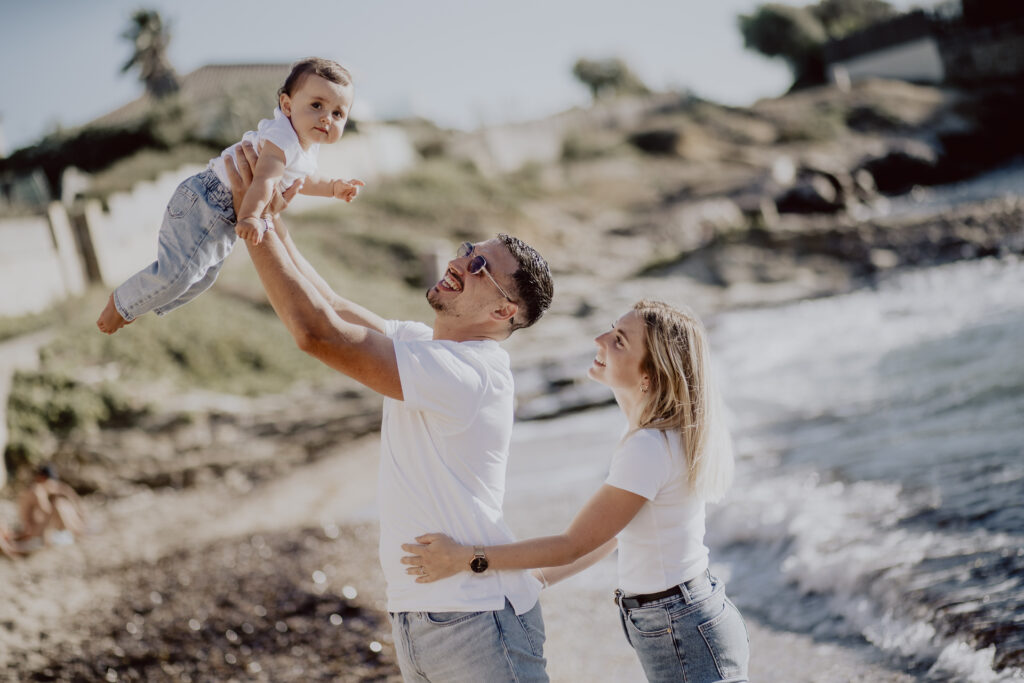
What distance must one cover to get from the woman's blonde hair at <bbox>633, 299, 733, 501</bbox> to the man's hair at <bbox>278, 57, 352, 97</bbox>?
4.22 feet

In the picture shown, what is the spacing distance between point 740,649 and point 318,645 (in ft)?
12.7

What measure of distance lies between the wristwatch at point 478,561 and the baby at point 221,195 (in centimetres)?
115

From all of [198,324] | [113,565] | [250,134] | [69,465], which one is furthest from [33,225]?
[250,134]

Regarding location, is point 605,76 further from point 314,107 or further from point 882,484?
point 314,107

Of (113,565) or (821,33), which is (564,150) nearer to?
(821,33)

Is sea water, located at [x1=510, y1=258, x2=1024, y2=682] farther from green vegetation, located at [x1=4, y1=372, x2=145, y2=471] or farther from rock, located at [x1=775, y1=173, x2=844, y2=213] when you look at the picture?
rock, located at [x1=775, y1=173, x2=844, y2=213]

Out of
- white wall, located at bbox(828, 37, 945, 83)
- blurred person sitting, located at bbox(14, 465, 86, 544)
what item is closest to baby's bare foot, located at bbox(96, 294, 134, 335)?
blurred person sitting, located at bbox(14, 465, 86, 544)

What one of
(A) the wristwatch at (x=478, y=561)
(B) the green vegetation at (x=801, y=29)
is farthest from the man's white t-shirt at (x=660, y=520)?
(B) the green vegetation at (x=801, y=29)

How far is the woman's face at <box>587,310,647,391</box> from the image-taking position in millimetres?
2701

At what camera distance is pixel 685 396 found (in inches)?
104

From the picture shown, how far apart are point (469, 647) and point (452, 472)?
47 cm

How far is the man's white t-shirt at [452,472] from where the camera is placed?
2.36 m

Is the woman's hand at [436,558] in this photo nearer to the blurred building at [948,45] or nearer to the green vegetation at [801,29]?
the blurred building at [948,45]

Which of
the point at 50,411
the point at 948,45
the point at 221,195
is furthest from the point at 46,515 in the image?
the point at 948,45
